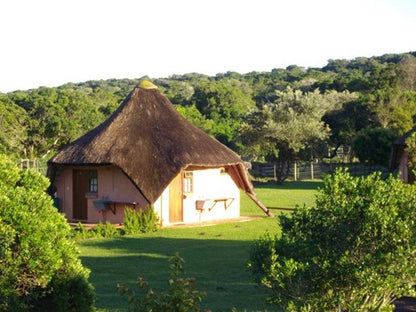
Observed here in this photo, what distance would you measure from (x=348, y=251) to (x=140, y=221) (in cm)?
1471

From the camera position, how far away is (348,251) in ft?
24.2

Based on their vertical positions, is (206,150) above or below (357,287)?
above

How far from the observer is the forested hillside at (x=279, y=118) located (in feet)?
130

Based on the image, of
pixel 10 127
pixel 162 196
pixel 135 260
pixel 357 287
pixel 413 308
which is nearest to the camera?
pixel 357 287

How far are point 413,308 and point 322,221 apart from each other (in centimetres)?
374

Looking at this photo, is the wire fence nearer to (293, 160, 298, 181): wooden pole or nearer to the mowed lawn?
(293, 160, 298, 181): wooden pole

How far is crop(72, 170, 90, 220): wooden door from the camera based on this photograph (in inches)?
944

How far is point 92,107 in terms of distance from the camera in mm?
54781

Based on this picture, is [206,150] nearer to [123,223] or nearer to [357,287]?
[123,223]

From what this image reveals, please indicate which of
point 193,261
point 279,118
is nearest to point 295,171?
point 279,118

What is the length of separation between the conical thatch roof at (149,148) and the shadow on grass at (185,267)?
290 centimetres

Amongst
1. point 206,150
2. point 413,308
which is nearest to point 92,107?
point 206,150

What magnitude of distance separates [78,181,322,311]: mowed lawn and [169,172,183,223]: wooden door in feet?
3.06

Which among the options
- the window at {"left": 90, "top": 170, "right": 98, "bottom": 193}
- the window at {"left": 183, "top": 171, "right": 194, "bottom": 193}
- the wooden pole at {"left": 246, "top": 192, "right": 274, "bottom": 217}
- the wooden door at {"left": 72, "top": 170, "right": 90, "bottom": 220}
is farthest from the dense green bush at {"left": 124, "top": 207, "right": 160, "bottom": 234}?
the wooden pole at {"left": 246, "top": 192, "right": 274, "bottom": 217}
